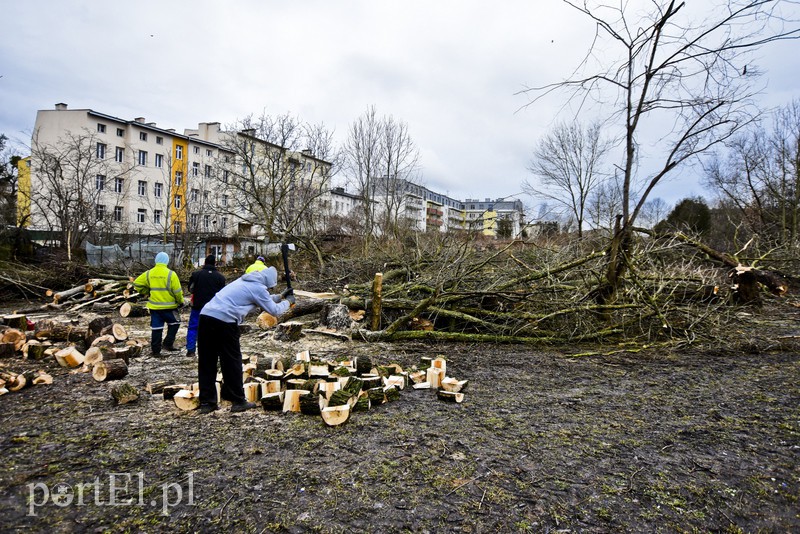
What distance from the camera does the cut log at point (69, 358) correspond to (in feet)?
17.6

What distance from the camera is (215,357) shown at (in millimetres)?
3938

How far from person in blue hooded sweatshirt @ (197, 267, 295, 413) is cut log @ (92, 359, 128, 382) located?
5.52 ft

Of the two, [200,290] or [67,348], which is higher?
[200,290]

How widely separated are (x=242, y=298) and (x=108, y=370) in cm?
218

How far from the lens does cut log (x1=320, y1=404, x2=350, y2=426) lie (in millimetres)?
3596

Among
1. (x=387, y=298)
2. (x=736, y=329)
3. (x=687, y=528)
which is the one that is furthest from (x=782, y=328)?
(x=687, y=528)

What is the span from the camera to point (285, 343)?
7.07m

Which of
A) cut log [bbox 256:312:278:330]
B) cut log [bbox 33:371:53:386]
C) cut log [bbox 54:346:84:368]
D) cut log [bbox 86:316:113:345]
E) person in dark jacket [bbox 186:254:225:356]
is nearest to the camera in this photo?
cut log [bbox 33:371:53:386]

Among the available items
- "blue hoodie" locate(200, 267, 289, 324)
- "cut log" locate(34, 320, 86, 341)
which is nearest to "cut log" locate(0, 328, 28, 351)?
"cut log" locate(34, 320, 86, 341)

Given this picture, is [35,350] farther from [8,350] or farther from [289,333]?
[289,333]

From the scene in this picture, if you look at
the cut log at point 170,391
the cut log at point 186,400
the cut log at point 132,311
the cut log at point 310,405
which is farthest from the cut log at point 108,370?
the cut log at point 132,311

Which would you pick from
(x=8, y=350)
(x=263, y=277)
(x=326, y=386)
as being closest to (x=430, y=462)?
(x=326, y=386)

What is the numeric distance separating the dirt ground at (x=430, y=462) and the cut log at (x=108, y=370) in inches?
8.0

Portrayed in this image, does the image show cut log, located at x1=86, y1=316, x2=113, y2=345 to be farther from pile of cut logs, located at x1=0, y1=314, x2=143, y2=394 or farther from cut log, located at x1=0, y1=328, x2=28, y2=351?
cut log, located at x1=0, y1=328, x2=28, y2=351
